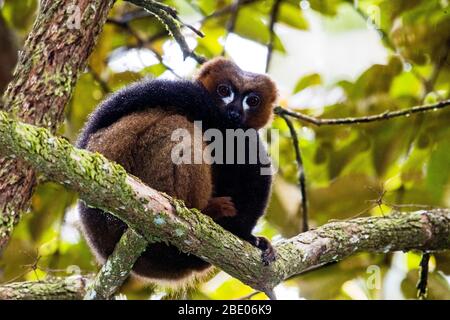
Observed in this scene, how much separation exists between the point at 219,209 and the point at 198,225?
2.49 feet

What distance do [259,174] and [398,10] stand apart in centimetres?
205

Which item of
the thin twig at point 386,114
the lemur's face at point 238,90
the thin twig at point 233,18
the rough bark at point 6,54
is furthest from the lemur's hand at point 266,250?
the rough bark at point 6,54

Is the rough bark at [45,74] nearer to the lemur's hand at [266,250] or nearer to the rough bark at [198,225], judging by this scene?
the rough bark at [198,225]

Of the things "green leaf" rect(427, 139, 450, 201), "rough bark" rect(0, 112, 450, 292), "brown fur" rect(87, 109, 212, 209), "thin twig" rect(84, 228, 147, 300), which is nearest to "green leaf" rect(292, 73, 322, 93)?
"green leaf" rect(427, 139, 450, 201)

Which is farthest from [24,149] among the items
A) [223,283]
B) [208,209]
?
[223,283]

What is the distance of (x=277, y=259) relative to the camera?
167 inches

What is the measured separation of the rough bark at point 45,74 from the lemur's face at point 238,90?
4.82 ft

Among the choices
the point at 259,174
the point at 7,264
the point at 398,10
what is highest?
the point at 398,10

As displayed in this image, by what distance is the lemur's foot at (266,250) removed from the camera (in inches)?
164

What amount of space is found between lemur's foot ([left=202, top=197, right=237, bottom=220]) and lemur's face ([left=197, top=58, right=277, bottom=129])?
110 centimetres

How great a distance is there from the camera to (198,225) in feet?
12.6

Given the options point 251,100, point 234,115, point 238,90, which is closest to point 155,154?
point 234,115

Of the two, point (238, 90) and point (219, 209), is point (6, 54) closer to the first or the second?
point (238, 90)

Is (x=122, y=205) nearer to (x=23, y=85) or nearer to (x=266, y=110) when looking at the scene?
(x=23, y=85)
